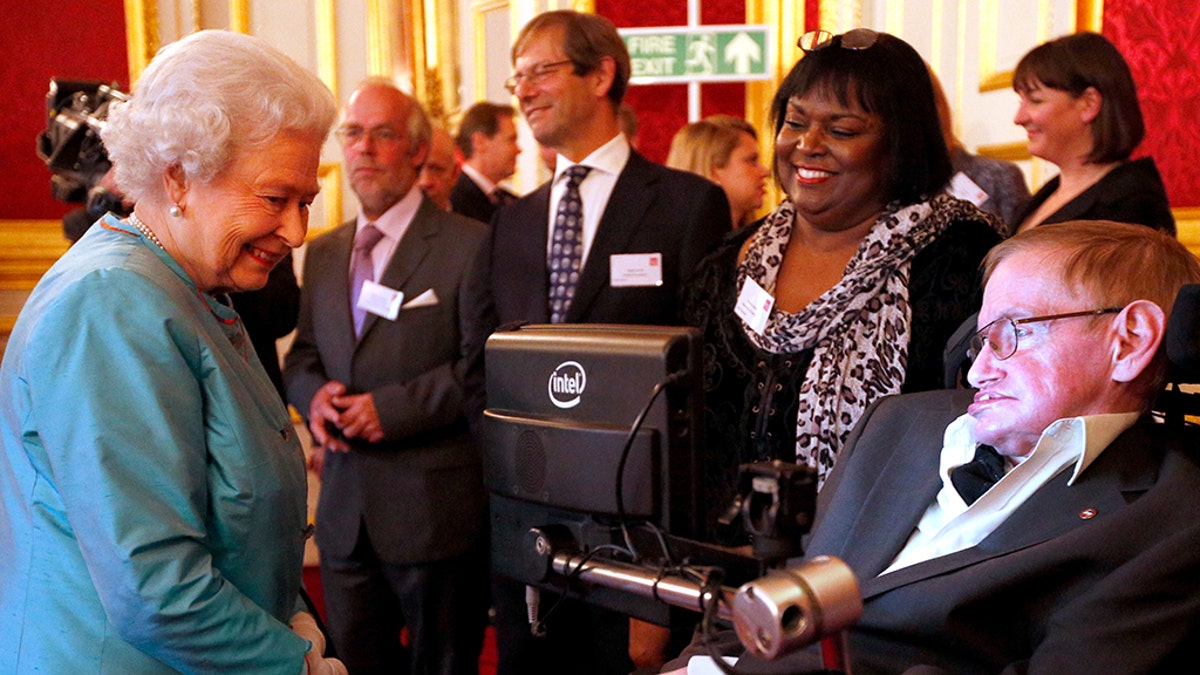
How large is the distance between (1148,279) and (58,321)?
1.49 m

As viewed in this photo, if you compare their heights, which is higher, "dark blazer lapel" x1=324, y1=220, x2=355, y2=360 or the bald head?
the bald head

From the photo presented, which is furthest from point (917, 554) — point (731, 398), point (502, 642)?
point (502, 642)

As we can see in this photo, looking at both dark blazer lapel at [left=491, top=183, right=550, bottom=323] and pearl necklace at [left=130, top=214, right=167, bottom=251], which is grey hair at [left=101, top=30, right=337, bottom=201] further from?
dark blazer lapel at [left=491, top=183, right=550, bottom=323]

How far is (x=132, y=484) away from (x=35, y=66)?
4.32 m

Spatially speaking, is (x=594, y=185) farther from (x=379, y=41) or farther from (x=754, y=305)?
(x=379, y=41)

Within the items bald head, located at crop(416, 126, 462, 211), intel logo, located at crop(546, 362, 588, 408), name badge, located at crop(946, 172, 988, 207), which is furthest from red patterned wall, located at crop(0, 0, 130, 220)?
intel logo, located at crop(546, 362, 588, 408)

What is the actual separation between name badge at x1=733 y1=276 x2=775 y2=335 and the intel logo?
1.27 metres

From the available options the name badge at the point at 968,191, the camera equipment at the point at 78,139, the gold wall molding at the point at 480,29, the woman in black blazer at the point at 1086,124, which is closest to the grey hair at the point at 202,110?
the camera equipment at the point at 78,139

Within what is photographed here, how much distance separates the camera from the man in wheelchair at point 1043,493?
1398 mm

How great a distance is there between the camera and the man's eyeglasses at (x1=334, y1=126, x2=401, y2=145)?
3443mm

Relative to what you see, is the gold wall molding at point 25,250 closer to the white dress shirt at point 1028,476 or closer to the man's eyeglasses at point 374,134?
the man's eyeglasses at point 374,134

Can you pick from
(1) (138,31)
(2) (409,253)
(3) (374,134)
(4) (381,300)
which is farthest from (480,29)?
(4) (381,300)

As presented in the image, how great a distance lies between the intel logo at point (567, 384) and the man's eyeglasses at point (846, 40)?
1428 mm

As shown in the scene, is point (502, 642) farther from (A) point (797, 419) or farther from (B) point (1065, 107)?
(B) point (1065, 107)
